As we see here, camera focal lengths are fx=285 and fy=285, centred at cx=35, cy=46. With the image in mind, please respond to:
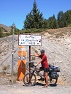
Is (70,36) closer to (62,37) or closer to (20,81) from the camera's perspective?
(62,37)

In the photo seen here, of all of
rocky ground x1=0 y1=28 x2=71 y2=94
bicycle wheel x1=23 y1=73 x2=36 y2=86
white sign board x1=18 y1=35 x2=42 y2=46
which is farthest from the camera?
white sign board x1=18 y1=35 x2=42 y2=46

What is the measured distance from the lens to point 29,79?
571 inches

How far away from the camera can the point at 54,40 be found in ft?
111

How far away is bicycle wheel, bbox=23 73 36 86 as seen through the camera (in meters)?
14.5

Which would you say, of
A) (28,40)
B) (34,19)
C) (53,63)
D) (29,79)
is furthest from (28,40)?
(34,19)

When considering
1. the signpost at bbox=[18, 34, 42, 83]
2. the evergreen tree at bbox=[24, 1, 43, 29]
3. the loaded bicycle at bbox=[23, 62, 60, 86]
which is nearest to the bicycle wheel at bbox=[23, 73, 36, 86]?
the loaded bicycle at bbox=[23, 62, 60, 86]

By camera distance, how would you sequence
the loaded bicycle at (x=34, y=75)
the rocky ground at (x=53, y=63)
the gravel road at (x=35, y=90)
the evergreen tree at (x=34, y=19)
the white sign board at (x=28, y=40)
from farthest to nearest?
the evergreen tree at (x=34, y=19), the white sign board at (x=28, y=40), the loaded bicycle at (x=34, y=75), the rocky ground at (x=53, y=63), the gravel road at (x=35, y=90)

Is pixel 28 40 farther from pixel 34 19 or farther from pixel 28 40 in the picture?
pixel 34 19

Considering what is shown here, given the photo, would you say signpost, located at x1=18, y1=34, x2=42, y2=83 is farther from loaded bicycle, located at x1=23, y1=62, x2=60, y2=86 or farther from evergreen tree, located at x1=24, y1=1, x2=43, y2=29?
evergreen tree, located at x1=24, y1=1, x2=43, y2=29

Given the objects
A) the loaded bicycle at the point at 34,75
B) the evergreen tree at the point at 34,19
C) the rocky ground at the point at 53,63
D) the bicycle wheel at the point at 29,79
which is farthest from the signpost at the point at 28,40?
the evergreen tree at the point at 34,19

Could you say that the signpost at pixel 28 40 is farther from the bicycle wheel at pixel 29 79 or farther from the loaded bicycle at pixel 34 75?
the bicycle wheel at pixel 29 79

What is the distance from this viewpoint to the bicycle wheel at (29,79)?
14498mm

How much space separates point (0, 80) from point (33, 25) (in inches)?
1480

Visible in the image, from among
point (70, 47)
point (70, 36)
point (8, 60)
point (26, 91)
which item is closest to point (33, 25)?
point (70, 36)
